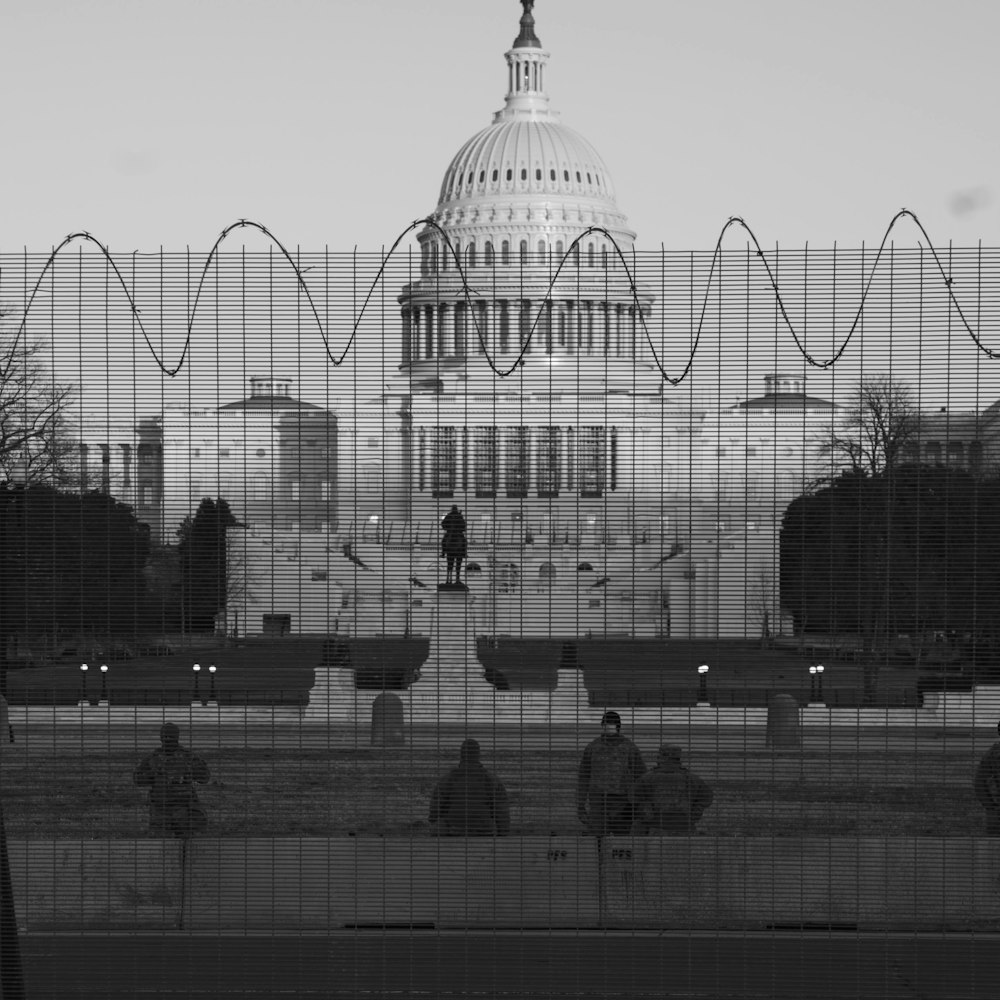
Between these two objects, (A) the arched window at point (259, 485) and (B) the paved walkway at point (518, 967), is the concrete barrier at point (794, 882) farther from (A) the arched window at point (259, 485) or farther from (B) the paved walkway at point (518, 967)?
(A) the arched window at point (259, 485)

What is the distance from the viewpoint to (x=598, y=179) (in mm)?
99438

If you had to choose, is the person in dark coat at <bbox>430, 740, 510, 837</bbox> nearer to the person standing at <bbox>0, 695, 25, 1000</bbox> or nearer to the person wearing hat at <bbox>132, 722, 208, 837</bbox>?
the person wearing hat at <bbox>132, 722, 208, 837</bbox>

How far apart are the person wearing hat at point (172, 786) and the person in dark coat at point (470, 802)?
1579 millimetres

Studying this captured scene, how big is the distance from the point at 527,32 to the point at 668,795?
102907 millimetres

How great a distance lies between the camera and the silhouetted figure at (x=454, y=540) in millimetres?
12562

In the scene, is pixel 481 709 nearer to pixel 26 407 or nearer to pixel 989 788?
pixel 989 788

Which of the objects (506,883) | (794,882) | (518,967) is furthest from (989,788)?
(518,967)

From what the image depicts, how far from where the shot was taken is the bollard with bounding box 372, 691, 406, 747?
12.9 meters

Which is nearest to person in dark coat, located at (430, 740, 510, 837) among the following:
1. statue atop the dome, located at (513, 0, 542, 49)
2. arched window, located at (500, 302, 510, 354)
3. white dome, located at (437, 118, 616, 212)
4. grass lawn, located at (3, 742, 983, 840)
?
grass lawn, located at (3, 742, 983, 840)

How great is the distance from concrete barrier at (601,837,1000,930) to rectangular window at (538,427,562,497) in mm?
2386

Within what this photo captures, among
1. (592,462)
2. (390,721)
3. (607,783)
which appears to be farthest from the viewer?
(390,721)

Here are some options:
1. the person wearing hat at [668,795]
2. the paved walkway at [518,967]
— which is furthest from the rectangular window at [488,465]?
the paved walkway at [518,967]

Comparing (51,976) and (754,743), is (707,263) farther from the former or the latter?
(754,743)

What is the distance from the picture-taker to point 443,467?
13.1m
